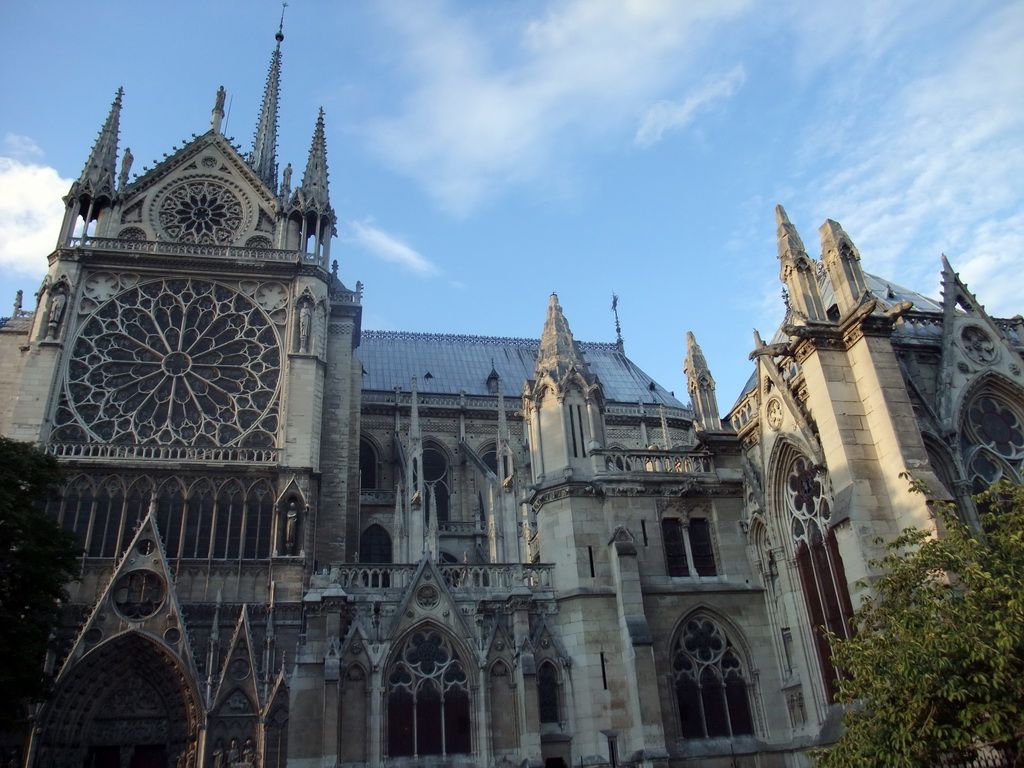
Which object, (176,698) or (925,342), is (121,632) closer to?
(176,698)

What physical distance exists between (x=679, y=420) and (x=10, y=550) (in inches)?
1384

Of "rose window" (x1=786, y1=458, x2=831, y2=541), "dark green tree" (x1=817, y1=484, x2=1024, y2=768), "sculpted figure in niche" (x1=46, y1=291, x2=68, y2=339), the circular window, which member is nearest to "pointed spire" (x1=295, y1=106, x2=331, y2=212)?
"sculpted figure in niche" (x1=46, y1=291, x2=68, y2=339)

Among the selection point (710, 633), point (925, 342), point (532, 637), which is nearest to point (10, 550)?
point (532, 637)

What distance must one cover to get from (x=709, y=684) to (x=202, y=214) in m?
27.4

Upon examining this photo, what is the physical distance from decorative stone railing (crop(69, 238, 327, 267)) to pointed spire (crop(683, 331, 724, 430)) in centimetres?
1642

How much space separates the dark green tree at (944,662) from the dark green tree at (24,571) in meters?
15.8

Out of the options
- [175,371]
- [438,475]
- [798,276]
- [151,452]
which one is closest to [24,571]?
[151,452]

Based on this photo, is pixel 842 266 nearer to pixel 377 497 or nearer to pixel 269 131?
pixel 377 497

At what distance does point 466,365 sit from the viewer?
51125 millimetres

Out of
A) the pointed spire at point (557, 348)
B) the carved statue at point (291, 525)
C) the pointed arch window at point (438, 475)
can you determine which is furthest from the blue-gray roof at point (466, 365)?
the pointed spire at point (557, 348)

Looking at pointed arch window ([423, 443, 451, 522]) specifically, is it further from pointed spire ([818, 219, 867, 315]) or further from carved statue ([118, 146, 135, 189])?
pointed spire ([818, 219, 867, 315])

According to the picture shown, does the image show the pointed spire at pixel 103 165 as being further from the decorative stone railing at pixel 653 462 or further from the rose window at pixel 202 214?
the decorative stone railing at pixel 653 462

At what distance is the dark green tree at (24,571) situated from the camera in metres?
17.2

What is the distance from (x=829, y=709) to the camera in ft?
55.5
